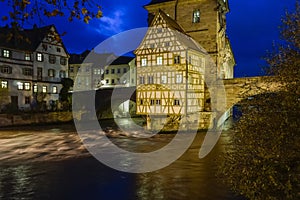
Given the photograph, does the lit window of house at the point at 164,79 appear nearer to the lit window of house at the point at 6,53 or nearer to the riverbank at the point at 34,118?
the riverbank at the point at 34,118

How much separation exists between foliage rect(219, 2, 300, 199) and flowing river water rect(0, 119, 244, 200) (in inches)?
169

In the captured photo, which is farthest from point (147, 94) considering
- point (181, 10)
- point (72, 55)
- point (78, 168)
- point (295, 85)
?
point (72, 55)

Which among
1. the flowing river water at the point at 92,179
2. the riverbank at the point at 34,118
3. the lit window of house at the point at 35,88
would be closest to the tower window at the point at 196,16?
the flowing river water at the point at 92,179

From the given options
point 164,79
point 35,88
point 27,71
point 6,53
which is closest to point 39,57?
point 27,71

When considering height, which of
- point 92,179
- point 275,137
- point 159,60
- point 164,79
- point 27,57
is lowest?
point 92,179

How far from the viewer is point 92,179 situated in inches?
410

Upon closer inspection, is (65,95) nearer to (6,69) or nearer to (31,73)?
(31,73)

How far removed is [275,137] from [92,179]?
7.97 meters

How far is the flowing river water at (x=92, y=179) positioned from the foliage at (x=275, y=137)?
4301 mm

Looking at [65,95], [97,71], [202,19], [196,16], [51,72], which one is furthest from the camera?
[97,71]

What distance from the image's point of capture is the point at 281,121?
4.13 meters

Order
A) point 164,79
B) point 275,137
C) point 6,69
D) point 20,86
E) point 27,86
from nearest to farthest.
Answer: point 275,137, point 164,79, point 6,69, point 20,86, point 27,86

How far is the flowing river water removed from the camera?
8672 mm

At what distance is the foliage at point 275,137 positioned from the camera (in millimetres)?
4047
